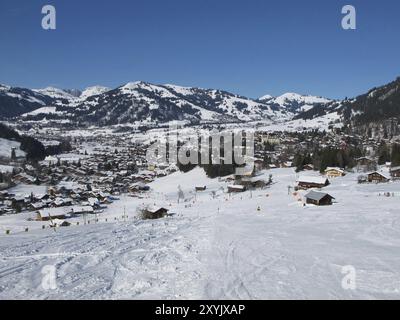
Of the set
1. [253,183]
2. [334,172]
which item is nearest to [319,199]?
[253,183]

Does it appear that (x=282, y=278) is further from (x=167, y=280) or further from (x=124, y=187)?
(x=124, y=187)

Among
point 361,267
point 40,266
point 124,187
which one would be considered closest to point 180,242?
point 40,266

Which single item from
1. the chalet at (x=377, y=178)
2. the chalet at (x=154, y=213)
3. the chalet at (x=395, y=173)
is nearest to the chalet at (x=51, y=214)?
the chalet at (x=154, y=213)

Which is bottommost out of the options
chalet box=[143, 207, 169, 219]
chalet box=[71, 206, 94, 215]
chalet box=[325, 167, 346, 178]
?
chalet box=[71, 206, 94, 215]

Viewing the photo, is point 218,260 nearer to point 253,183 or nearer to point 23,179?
point 253,183

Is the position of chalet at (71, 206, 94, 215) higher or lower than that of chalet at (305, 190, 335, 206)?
lower

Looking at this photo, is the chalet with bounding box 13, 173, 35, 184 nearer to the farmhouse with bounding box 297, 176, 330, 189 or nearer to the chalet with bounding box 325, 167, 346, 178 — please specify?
the farmhouse with bounding box 297, 176, 330, 189

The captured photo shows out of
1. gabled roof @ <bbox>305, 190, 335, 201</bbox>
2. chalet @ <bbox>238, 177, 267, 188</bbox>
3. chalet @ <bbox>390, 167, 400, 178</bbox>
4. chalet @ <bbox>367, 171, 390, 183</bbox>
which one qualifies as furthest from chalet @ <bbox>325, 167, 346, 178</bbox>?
gabled roof @ <bbox>305, 190, 335, 201</bbox>
